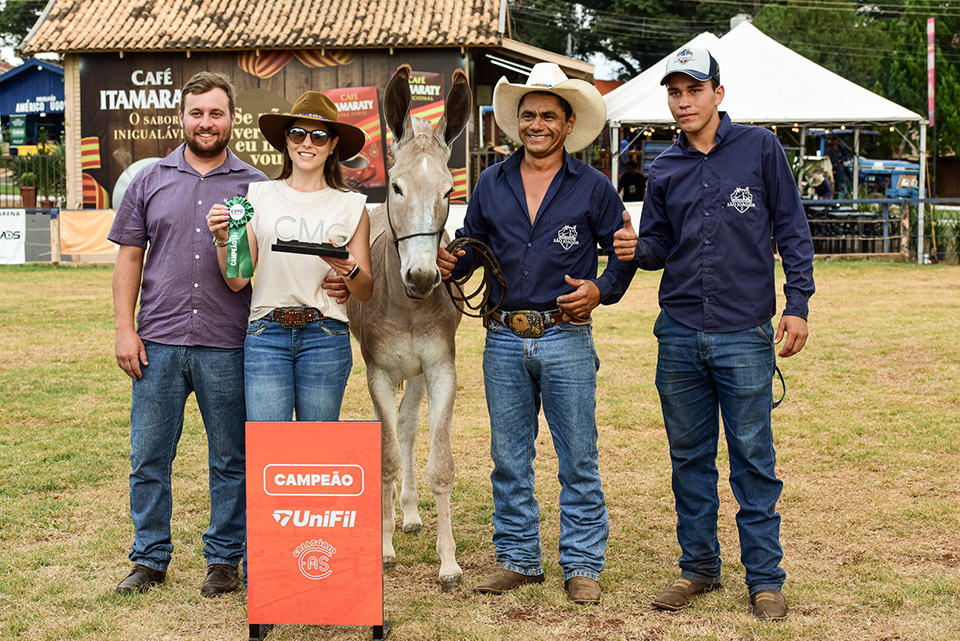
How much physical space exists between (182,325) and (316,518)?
1.11 metres

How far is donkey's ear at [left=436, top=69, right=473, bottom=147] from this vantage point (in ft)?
14.6

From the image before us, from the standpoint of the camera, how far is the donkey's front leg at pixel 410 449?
555 cm

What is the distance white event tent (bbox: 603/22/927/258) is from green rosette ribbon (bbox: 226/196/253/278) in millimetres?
16863

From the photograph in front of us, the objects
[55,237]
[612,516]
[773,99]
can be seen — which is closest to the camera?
[612,516]

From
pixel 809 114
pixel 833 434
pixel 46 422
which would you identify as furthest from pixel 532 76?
pixel 809 114

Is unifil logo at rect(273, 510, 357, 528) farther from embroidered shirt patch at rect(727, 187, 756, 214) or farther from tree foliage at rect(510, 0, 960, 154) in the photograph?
tree foliage at rect(510, 0, 960, 154)

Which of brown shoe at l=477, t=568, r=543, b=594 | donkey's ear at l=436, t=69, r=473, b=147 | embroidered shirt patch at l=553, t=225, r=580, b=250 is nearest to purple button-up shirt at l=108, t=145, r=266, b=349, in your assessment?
donkey's ear at l=436, t=69, r=473, b=147

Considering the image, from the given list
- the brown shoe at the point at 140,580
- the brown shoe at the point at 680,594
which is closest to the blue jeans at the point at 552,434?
the brown shoe at the point at 680,594

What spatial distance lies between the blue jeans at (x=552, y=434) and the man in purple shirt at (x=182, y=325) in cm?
124

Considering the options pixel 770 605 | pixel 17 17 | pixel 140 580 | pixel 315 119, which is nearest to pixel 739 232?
pixel 770 605

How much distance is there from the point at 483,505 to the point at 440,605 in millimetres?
1550

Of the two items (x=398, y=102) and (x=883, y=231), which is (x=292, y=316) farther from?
(x=883, y=231)

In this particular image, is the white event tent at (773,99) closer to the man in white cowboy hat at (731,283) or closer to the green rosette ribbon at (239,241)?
the man in white cowboy hat at (731,283)

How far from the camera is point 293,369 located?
166 inches
